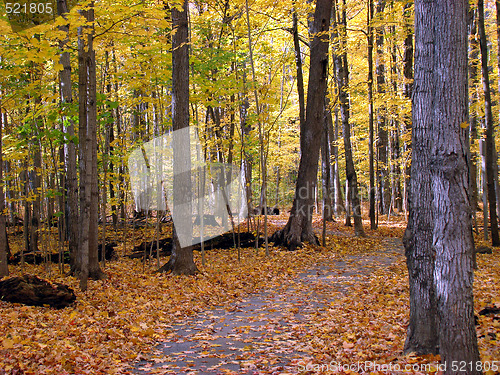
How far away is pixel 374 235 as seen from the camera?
16.0 m

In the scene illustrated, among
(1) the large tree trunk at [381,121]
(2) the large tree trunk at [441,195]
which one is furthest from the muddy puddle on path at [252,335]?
(1) the large tree trunk at [381,121]

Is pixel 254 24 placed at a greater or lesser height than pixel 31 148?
greater

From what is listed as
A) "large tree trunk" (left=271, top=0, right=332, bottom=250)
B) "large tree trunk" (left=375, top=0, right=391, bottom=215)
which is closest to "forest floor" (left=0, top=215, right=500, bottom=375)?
"large tree trunk" (left=271, top=0, right=332, bottom=250)

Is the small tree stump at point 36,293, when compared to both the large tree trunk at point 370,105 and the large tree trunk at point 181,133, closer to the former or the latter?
the large tree trunk at point 181,133

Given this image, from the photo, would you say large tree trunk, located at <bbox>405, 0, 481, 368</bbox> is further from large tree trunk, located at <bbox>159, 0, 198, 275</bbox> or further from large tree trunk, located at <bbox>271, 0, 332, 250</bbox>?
large tree trunk, located at <bbox>271, 0, 332, 250</bbox>

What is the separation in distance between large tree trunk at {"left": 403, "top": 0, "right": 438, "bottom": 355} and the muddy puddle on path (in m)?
1.41

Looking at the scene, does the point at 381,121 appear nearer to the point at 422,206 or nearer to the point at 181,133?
the point at 181,133

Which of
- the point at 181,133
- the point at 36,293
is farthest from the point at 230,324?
the point at 181,133

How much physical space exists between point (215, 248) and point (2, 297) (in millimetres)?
8021

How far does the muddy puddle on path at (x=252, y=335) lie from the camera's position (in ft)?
14.2

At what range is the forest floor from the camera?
416cm

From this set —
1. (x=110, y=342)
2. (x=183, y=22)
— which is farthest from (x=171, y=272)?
(x=183, y=22)

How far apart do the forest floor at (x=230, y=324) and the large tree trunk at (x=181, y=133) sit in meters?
0.48

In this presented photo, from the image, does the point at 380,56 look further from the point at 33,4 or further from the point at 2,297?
the point at 2,297
